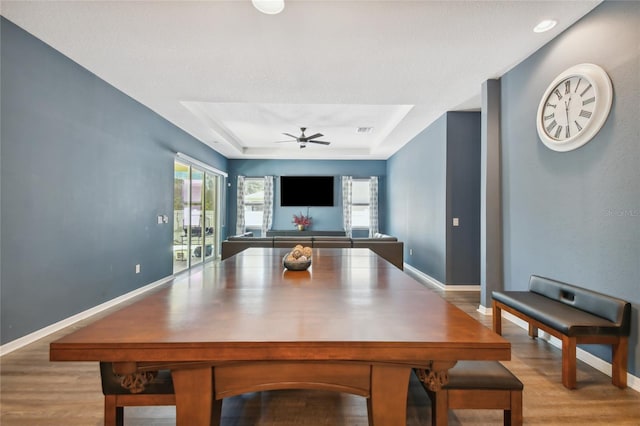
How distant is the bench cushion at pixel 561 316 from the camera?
1.87 m

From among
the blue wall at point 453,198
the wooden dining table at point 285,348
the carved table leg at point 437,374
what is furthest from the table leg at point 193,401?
the blue wall at point 453,198

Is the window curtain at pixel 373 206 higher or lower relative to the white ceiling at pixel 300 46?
lower

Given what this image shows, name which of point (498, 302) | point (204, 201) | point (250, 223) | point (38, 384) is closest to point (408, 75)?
point (498, 302)

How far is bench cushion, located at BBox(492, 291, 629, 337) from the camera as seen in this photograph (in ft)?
6.12

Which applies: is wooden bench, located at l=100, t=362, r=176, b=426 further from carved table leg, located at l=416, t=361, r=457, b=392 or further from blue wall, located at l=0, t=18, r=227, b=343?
blue wall, located at l=0, t=18, r=227, b=343

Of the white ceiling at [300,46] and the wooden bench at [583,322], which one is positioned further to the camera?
the white ceiling at [300,46]

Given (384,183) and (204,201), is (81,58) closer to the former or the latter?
(204,201)

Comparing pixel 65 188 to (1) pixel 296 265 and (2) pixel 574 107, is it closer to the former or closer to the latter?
(1) pixel 296 265

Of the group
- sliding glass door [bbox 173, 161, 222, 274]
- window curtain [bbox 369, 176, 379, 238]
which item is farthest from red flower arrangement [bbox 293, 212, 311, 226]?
sliding glass door [bbox 173, 161, 222, 274]

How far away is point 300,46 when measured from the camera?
2.68m

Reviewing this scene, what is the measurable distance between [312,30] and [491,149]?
7.46 feet

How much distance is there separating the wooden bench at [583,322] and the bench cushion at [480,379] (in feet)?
3.63

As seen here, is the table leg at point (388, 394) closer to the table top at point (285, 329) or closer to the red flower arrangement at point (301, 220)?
the table top at point (285, 329)

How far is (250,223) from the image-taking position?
845cm
